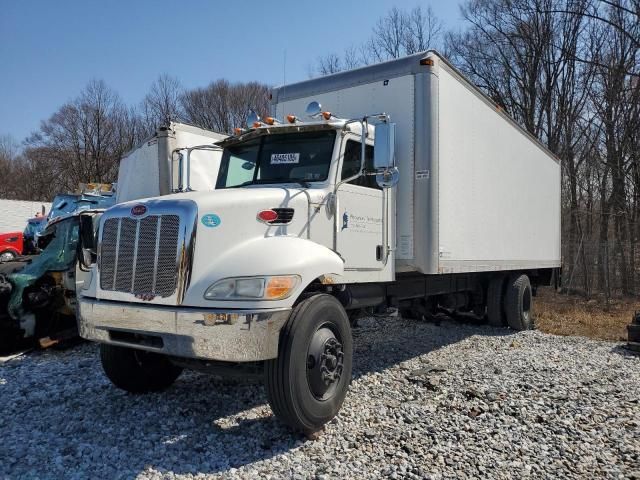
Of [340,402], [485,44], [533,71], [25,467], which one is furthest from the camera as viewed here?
[485,44]

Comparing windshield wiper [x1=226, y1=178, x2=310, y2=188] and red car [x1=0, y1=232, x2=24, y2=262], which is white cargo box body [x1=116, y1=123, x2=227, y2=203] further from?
red car [x1=0, y1=232, x2=24, y2=262]

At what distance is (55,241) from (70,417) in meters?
3.91

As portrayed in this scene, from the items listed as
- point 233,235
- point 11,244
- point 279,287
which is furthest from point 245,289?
point 11,244

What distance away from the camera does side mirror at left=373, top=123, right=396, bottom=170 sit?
4.80 meters

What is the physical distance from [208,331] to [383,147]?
2333mm

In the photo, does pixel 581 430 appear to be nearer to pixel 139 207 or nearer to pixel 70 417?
pixel 139 207

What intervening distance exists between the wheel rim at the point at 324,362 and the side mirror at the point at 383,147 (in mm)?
1593

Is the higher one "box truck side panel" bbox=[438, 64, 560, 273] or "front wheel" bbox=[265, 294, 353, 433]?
"box truck side panel" bbox=[438, 64, 560, 273]

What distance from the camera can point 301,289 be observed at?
161 inches

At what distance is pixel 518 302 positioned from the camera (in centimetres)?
930

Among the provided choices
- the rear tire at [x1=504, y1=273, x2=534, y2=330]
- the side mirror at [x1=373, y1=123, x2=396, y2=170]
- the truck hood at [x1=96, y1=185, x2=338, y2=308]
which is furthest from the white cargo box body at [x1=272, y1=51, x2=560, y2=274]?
the truck hood at [x1=96, y1=185, x2=338, y2=308]

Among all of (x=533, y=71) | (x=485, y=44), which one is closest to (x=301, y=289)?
(x=533, y=71)

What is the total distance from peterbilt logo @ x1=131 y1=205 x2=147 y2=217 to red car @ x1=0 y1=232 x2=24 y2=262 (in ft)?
63.7

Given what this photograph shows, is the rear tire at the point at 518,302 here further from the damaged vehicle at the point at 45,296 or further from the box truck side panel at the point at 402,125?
the damaged vehicle at the point at 45,296
